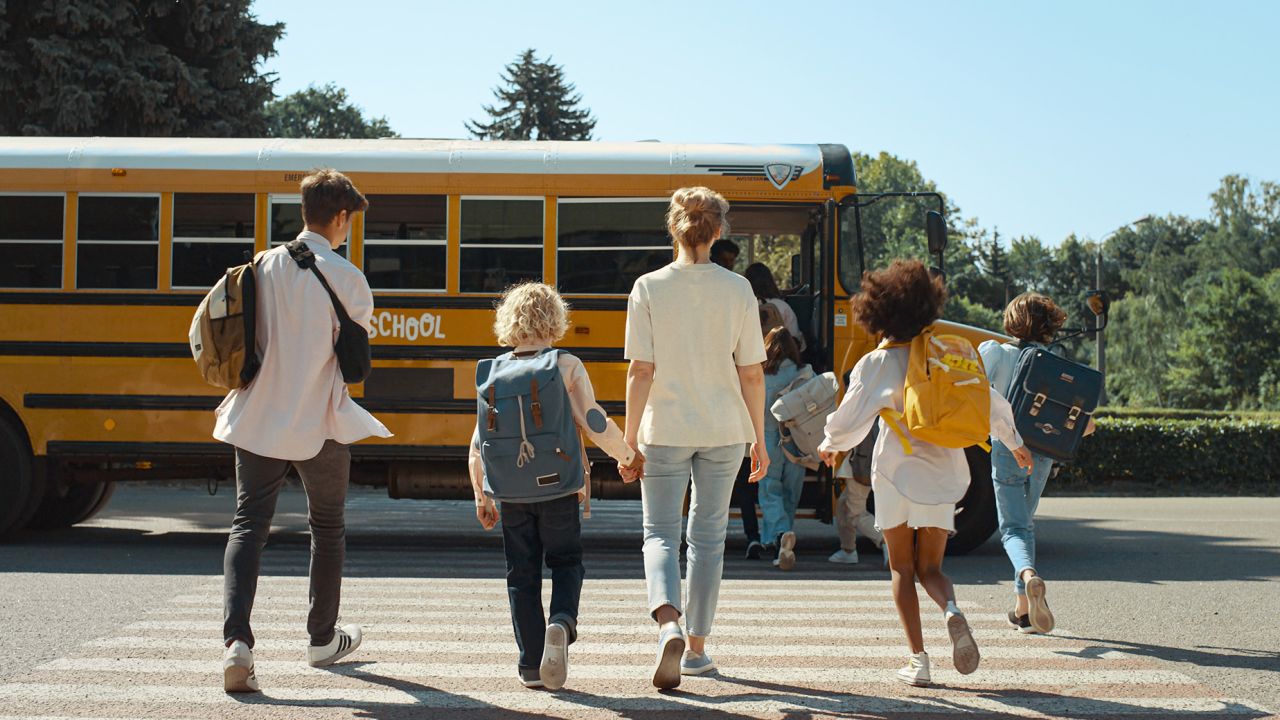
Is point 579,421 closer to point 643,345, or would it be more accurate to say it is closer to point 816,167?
point 643,345

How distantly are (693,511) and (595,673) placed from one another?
0.83 meters

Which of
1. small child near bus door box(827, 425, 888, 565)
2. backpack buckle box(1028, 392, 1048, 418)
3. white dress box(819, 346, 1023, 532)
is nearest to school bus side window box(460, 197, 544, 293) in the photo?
small child near bus door box(827, 425, 888, 565)

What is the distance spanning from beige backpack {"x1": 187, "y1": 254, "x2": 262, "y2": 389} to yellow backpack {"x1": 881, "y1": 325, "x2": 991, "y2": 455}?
2.54 m

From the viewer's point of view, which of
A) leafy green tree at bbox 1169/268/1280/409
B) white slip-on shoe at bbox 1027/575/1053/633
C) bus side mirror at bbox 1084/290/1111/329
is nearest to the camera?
white slip-on shoe at bbox 1027/575/1053/633

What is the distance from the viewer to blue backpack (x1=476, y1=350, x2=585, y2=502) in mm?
4891

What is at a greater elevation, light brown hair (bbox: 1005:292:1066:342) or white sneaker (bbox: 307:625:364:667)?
light brown hair (bbox: 1005:292:1066:342)

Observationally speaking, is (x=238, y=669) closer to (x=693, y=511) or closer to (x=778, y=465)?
(x=693, y=511)

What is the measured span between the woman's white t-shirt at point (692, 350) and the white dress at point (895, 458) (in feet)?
1.39

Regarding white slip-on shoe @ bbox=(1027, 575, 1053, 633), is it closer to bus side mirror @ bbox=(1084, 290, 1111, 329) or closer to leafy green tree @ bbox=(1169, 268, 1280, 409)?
bus side mirror @ bbox=(1084, 290, 1111, 329)

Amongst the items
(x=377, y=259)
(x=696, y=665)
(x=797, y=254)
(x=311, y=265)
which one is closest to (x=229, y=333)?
(x=311, y=265)

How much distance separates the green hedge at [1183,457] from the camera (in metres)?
19.7

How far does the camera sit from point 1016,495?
657 cm

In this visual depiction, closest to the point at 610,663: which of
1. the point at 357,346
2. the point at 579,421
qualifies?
the point at 579,421

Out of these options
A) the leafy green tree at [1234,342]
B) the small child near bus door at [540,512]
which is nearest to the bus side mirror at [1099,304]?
the small child near bus door at [540,512]
